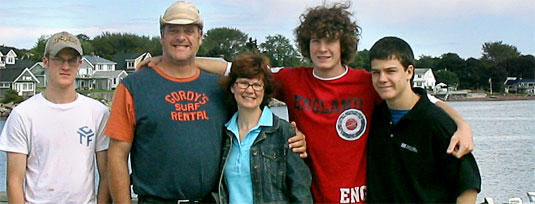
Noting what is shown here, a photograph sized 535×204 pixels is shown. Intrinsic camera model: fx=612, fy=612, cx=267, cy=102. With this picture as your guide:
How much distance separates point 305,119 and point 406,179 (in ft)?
2.60

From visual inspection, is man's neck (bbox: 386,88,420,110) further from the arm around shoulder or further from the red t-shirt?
the arm around shoulder

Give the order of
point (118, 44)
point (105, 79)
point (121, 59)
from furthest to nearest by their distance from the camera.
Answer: point (118, 44)
point (121, 59)
point (105, 79)

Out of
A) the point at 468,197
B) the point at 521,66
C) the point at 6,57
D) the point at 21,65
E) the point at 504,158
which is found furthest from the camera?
the point at 521,66

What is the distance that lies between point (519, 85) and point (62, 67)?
92118 mm

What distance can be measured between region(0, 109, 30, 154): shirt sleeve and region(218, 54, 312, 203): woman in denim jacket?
1.30 meters

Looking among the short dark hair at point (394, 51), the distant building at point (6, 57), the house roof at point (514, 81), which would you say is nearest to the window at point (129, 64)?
the distant building at point (6, 57)

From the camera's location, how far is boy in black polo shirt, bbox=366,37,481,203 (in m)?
3.90

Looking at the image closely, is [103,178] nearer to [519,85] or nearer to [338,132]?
[338,132]

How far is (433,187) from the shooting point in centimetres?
400

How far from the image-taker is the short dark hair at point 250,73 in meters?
4.02

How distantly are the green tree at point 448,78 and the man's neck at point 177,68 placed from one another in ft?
230

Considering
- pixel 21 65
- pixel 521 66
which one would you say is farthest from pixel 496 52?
pixel 21 65

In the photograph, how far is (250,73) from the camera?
158 inches

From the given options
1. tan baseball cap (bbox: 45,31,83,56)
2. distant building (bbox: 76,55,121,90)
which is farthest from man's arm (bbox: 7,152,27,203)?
distant building (bbox: 76,55,121,90)
